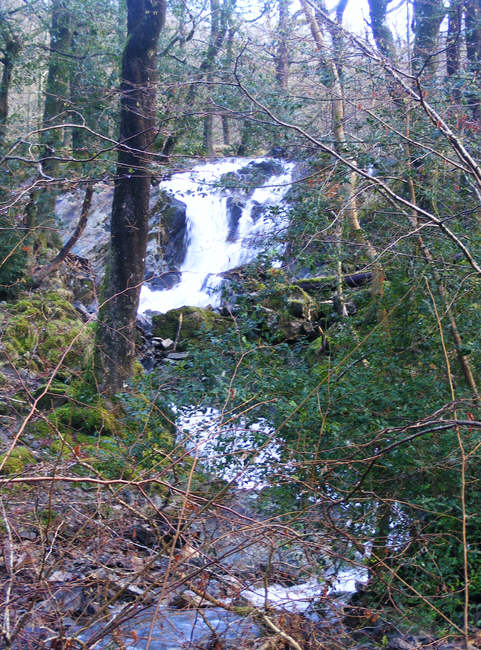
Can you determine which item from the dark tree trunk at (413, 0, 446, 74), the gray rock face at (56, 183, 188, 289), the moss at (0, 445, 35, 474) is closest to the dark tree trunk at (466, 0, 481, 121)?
the dark tree trunk at (413, 0, 446, 74)

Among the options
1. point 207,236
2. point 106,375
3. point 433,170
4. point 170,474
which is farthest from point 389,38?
point 207,236

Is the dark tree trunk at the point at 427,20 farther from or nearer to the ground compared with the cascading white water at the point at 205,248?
farther from the ground

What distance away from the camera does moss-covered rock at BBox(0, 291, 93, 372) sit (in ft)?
31.2

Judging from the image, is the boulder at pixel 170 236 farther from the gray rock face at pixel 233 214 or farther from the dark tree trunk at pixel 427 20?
the dark tree trunk at pixel 427 20

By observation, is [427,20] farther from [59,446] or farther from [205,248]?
[205,248]

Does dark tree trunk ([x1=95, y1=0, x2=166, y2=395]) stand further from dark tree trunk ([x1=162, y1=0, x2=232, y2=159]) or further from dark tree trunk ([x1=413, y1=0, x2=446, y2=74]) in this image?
dark tree trunk ([x1=413, y1=0, x2=446, y2=74])

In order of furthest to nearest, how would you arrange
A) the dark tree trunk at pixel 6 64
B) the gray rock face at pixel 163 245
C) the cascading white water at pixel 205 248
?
the gray rock face at pixel 163 245 < the cascading white water at pixel 205 248 < the dark tree trunk at pixel 6 64

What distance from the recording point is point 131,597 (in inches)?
177

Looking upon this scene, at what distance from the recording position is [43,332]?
10.5m

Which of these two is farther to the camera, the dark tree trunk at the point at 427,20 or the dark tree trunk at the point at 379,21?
the dark tree trunk at the point at 379,21

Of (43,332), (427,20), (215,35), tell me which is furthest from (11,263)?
(427,20)

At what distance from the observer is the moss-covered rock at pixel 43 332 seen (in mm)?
9516

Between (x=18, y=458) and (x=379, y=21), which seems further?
(x=379, y=21)

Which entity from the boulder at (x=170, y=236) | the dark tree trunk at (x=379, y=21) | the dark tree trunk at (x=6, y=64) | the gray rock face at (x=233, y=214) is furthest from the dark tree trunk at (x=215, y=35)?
the boulder at (x=170, y=236)
